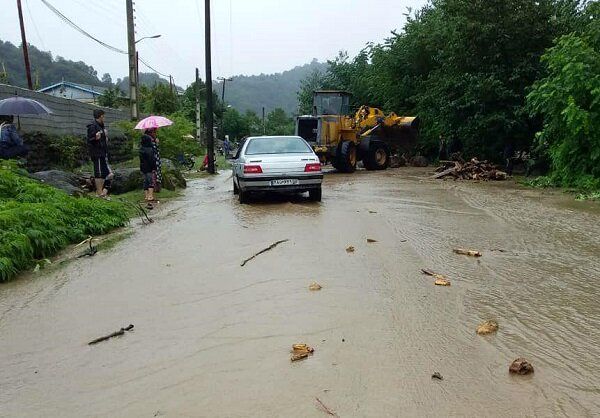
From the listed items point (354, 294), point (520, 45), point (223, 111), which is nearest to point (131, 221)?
point (354, 294)

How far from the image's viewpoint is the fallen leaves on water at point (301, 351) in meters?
3.71

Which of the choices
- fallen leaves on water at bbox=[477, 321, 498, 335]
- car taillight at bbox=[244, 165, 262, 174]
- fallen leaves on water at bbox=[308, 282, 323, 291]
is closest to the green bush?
car taillight at bbox=[244, 165, 262, 174]

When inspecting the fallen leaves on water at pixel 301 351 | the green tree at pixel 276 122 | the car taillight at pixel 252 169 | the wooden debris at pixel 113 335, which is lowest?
the wooden debris at pixel 113 335

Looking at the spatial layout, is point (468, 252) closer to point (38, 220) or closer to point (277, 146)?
point (38, 220)

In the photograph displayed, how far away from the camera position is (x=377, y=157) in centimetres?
2338

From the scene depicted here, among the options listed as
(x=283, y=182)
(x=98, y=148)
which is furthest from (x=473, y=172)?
(x=98, y=148)

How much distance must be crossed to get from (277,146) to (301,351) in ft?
28.2

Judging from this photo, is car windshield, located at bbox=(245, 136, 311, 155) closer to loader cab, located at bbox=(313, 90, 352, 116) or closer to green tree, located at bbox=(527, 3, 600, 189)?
green tree, located at bbox=(527, 3, 600, 189)

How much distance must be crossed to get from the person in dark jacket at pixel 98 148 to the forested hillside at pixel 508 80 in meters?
10.8

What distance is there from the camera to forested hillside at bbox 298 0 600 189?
1396 centimetres

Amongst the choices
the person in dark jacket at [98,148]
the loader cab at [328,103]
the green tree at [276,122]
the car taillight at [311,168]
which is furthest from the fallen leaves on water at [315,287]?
the green tree at [276,122]

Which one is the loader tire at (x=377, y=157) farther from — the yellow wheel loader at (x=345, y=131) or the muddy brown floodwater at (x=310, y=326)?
the muddy brown floodwater at (x=310, y=326)

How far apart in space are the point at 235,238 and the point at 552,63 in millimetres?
10968

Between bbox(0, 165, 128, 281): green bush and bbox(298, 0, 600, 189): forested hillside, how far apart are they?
11.1 meters
